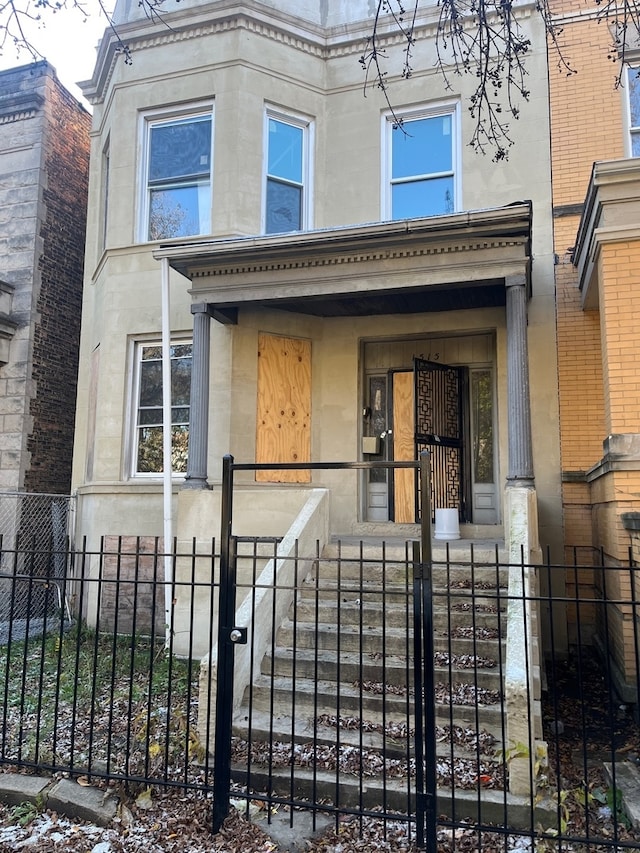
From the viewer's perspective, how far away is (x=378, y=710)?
465cm

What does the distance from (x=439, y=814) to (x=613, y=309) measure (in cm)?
458

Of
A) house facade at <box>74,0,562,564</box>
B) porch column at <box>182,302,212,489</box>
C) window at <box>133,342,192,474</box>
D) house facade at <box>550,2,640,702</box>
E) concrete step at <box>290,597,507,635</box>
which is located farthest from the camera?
window at <box>133,342,192,474</box>

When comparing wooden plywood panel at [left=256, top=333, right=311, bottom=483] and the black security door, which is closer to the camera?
the black security door

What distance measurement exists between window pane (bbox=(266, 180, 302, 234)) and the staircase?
5515 mm

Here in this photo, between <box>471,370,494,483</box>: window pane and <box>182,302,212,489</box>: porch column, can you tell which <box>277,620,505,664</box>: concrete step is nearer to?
<box>182,302,212,489</box>: porch column

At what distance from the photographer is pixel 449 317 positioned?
28.7 ft

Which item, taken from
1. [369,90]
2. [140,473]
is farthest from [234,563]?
[369,90]

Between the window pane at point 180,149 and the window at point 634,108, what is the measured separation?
231 inches

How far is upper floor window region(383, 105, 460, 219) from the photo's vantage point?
359 inches

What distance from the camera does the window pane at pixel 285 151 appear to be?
31.0 feet

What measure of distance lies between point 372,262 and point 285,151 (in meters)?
3.37

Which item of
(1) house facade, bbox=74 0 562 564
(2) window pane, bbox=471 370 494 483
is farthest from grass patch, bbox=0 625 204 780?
(2) window pane, bbox=471 370 494 483

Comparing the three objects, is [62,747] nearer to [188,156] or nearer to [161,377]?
[161,377]

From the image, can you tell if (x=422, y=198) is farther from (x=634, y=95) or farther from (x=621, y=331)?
(x=621, y=331)
